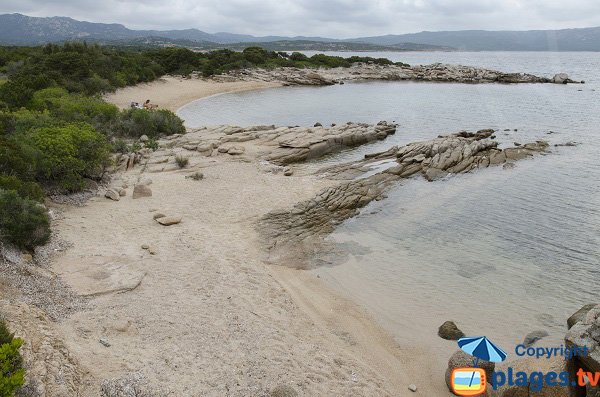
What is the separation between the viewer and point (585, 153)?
31250mm

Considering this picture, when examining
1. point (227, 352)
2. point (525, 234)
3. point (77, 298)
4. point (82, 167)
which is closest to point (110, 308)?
point (77, 298)

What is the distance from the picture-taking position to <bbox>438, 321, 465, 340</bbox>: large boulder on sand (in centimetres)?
1180

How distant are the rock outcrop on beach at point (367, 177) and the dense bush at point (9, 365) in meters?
9.06

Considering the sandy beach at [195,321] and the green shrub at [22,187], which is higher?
the green shrub at [22,187]

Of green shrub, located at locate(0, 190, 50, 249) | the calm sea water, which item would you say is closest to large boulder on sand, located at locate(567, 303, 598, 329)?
the calm sea water

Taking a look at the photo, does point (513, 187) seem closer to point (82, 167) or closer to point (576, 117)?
point (82, 167)

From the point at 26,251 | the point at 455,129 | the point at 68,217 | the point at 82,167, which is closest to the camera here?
the point at 26,251

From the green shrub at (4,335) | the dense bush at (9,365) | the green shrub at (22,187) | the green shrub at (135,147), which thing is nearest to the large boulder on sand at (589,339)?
the dense bush at (9,365)

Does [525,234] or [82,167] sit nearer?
[525,234]

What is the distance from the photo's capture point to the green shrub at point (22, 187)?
15195 mm

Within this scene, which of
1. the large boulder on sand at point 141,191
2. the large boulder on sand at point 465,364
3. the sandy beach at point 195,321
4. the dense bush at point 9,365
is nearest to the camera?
the dense bush at point 9,365

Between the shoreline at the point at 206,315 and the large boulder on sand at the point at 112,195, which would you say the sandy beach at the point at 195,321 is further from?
the large boulder on sand at the point at 112,195

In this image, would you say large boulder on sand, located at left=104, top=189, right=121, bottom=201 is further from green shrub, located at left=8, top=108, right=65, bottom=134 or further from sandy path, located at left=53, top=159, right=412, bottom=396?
green shrub, located at left=8, top=108, right=65, bottom=134

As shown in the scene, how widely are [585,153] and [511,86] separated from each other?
5075 centimetres
